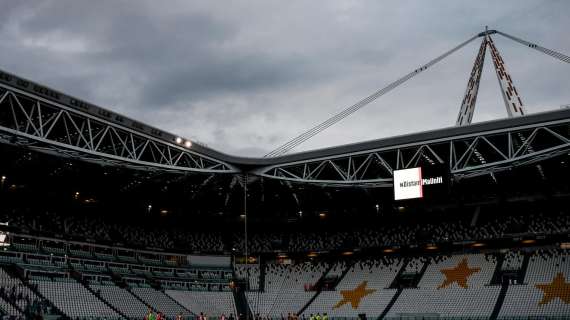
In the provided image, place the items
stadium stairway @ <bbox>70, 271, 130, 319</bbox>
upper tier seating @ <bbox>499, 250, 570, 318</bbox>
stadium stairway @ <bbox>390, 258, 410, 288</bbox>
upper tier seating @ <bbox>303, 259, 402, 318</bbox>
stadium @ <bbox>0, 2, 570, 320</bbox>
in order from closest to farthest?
stadium @ <bbox>0, 2, 570, 320</bbox>
upper tier seating @ <bbox>499, 250, 570, 318</bbox>
stadium stairway @ <bbox>70, 271, 130, 319</bbox>
upper tier seating @ <bbox>303, 259, 402, 318</bbox>
stadium stairway @ <bbox>390, 258, 410, 288</bbox>

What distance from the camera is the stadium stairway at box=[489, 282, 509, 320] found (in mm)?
45688

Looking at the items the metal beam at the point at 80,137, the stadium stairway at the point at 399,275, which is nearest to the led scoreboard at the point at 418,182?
the metal beam at the point at 80,137

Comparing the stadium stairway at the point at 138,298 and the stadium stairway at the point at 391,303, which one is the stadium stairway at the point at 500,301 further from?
the stadium stairway at the point at 138,298

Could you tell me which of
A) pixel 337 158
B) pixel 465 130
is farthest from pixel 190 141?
pixel 465 130

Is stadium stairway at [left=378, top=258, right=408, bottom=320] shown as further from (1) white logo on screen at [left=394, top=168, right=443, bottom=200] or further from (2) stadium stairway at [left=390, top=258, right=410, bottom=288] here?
(1) white logo on screen at [left=394, top=168, right=443, bottom=200]

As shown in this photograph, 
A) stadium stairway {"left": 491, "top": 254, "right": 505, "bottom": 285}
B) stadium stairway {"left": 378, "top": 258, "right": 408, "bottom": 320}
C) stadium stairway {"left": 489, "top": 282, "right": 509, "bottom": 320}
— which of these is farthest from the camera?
stadium stairway {"left": 378, "top": 258, "right": 408, "bottom": 320}

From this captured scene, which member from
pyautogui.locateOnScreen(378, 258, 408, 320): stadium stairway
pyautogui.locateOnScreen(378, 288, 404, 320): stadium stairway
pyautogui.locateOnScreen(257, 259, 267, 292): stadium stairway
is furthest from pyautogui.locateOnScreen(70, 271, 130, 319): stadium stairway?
pyautogui.locateOnScreen(378, 258, 408, 320): stadium stairway

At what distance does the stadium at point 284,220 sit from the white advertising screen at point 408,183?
0.51ft

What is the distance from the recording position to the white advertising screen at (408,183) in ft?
140

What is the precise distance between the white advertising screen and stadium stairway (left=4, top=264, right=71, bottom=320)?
26565 mm

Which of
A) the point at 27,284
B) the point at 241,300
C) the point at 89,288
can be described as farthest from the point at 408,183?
the point at 27,284

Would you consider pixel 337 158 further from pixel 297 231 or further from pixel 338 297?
pixel 297 231

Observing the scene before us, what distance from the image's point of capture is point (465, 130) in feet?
135

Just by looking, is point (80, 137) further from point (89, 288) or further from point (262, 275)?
point (262, 275)
